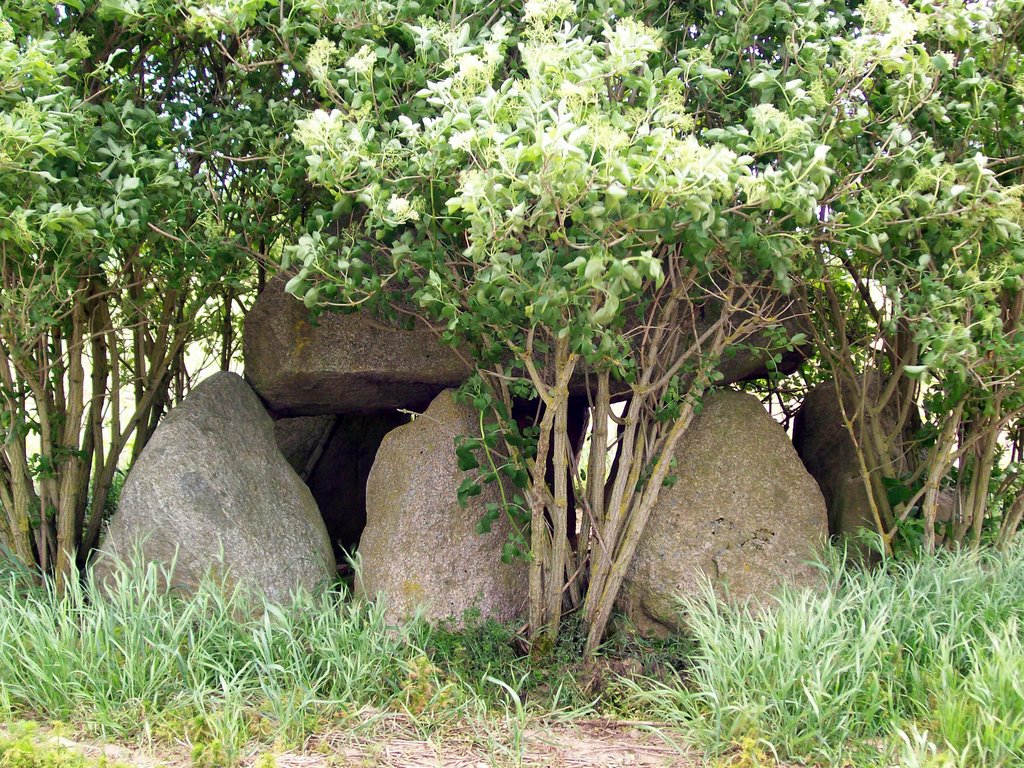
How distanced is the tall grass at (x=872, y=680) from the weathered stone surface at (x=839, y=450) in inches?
30.3

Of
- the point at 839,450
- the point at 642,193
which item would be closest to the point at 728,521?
the point at 839,450

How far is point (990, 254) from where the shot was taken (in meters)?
3.53

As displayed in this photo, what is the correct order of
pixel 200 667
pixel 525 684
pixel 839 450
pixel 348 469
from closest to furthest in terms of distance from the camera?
1. pixel 200 667
2. pixel 525 684
3. pixel 839 450
4. pixel 348 469

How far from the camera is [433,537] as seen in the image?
4.18m

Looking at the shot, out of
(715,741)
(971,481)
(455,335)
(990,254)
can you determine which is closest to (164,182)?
(455,335)

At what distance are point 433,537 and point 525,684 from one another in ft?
2.72

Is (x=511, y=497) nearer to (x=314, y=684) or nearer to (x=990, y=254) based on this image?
(x=314, y=684)

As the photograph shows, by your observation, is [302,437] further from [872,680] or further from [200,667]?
[872,680]

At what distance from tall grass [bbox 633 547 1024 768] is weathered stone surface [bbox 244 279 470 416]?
5.87 feet

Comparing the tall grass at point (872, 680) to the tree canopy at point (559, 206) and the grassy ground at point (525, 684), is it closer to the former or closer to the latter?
the grassy ground at point (525, 684)

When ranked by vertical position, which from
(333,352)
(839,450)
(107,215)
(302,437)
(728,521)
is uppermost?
(107,215)

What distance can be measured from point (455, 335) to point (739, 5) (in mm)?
1654

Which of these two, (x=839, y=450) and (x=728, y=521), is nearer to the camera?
(x=728, y=521)

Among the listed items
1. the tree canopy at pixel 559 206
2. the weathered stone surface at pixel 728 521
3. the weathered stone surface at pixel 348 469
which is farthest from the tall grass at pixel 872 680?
the weathered stone surface at pixel 348 469
